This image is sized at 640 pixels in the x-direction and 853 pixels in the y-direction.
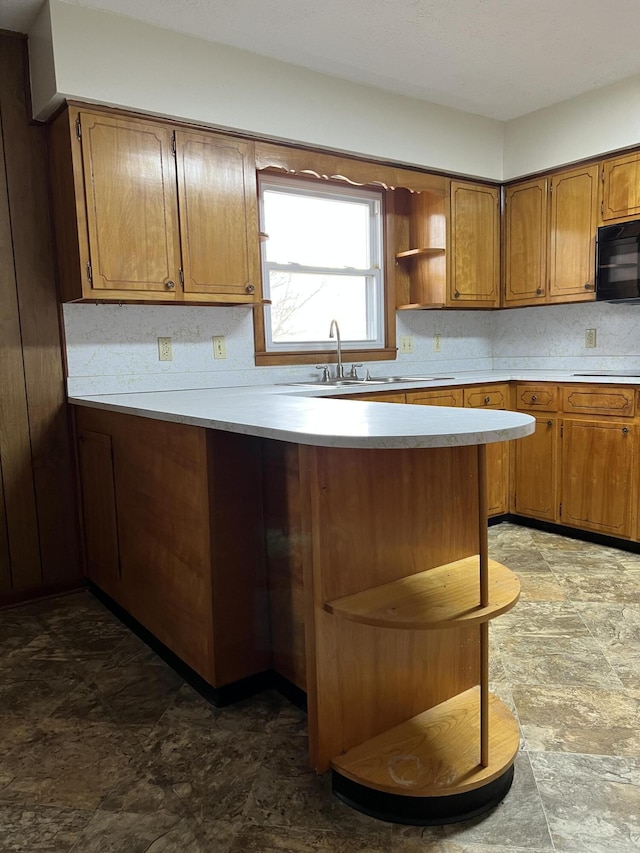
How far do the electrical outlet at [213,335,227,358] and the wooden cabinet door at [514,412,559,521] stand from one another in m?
1.80

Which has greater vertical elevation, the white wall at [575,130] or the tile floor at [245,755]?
the white wall at [575,130]

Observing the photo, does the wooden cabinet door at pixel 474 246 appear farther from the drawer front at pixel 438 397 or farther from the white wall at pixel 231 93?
the drawer front at pixel 438 397

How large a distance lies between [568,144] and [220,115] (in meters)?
2.09

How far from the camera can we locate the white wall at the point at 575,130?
3.42 meters

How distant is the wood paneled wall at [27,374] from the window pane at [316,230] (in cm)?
121

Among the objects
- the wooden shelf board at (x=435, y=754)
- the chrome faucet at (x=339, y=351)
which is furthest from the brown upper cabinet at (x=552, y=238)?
the wooden shelf board at (x=435, y=754)

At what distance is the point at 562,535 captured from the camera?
364 centimetres

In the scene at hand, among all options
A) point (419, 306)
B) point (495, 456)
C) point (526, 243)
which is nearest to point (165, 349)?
point (419, 306)

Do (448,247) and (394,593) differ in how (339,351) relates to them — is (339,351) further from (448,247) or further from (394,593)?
(394,593)

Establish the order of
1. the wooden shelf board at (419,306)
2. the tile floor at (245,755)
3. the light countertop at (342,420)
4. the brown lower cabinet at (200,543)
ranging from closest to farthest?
the light countertop at (342,420)
the tile floor at (245,755)
the brown lower cabinet at (200,543)
the wooden shelf board at (419,306)

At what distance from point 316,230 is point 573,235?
1.52 meters

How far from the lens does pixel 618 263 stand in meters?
3.49

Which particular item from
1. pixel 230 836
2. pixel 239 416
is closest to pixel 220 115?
pixel 239 416

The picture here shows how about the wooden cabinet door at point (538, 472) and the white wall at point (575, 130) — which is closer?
the white wall at point (575, 130)
